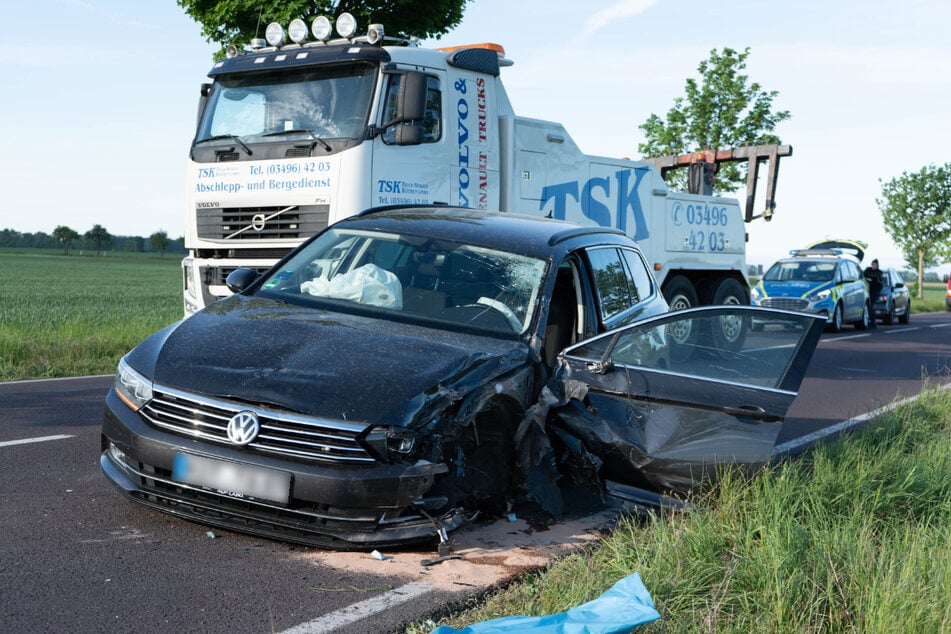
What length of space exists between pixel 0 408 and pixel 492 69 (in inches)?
226

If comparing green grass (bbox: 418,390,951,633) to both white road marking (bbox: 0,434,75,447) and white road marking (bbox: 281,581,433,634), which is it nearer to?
white road marking (bbox: 281,581,433,634)

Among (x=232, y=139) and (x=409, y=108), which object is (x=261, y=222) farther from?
(x=409, y=108)

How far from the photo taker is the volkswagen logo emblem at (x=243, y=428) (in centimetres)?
419

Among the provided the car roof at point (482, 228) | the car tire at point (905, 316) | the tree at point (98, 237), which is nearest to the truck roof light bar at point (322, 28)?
the car roof at point (482, 228)

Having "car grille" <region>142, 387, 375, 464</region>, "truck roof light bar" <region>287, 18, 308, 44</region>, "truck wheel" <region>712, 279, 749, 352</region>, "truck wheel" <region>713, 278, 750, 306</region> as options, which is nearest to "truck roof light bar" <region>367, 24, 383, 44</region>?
"truck roof light bar" <region>287, 18, 308, 44</region>

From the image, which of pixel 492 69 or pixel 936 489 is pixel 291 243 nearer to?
pixel 492 69

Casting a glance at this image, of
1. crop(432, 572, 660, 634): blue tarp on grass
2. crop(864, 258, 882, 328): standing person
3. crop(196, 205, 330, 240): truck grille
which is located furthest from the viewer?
crop(864, 258, 882, 328): standing person

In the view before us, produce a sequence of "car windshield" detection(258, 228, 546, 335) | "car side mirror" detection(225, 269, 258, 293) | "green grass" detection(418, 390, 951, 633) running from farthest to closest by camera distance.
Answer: "car side mirror" detection(225, 269, 258, 293) < "car windshield" detection(258, 228, 546, 335) < "green grass" detection(418, 390, 951, 633)

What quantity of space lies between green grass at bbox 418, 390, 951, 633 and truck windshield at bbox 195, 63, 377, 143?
544 centimetres

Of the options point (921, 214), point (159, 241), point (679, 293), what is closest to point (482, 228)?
point (679, 293)

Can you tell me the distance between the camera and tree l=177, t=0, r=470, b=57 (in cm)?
1617

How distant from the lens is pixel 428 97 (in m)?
9.57

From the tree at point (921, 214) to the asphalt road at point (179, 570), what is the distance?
161 feet

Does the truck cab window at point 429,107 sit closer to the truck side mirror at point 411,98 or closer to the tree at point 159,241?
the truck side mirror at point 411,98
